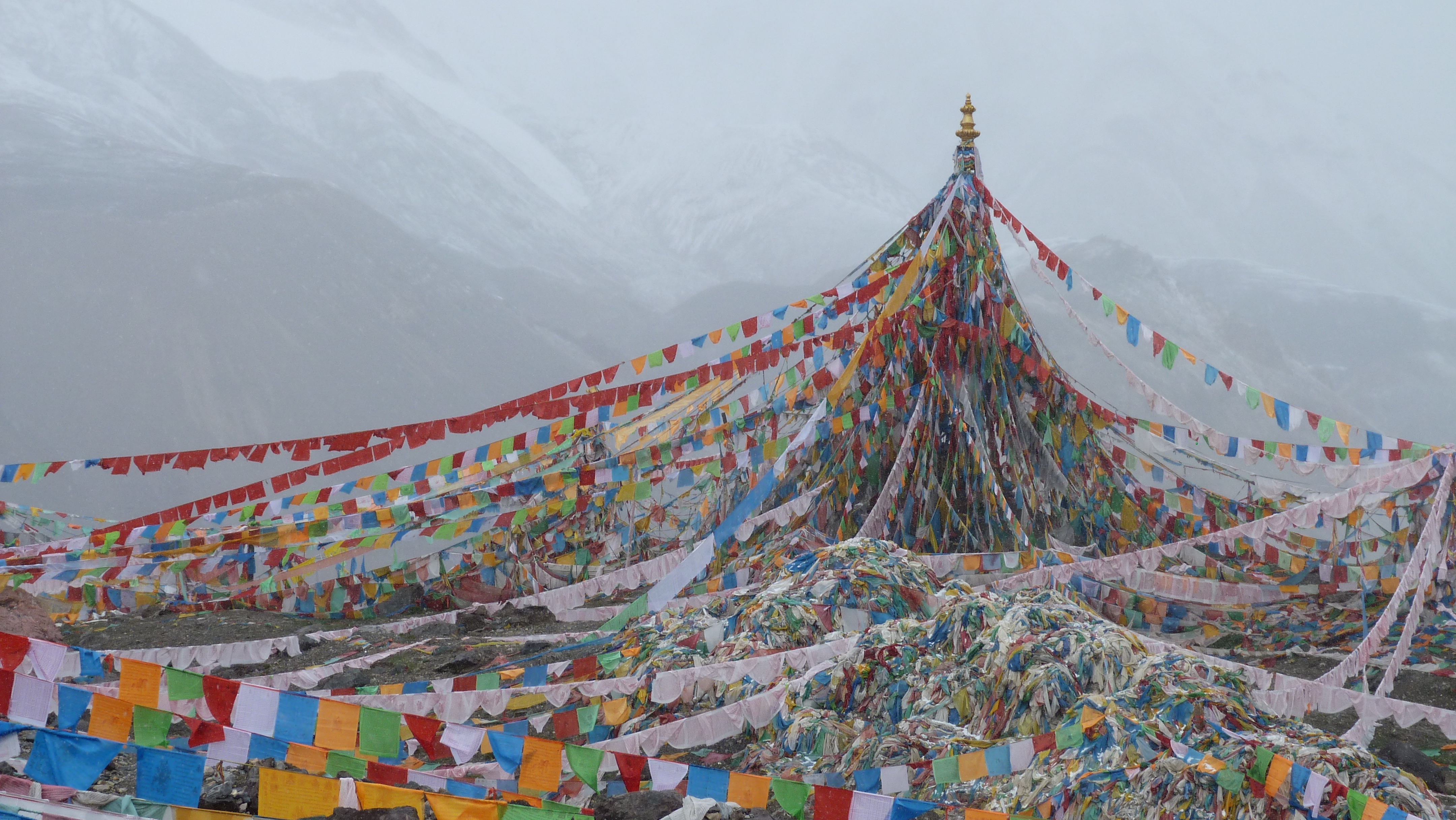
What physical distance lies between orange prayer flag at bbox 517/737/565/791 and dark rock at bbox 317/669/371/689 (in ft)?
10.0

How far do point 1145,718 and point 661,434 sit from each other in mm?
5927

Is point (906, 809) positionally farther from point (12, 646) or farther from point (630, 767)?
point (12, 646)

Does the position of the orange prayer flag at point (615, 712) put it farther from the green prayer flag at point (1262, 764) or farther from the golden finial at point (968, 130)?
the golden finial at point (968, 130)

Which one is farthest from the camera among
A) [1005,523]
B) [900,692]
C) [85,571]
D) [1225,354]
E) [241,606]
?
[1225,354]

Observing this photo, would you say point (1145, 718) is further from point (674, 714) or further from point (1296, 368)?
point (1296, 368)

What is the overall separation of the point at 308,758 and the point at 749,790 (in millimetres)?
1739

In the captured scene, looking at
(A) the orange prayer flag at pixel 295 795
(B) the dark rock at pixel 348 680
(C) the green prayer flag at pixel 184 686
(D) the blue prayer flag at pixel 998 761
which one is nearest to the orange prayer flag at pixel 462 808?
(A) the orange prayer flag at pixel 295 795

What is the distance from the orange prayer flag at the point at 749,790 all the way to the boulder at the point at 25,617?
214 inches

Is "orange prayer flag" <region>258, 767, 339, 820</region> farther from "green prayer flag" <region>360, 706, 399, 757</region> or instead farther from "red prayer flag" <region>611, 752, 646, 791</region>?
"red prayer flag" <region>611, 752, 646, 791</region>

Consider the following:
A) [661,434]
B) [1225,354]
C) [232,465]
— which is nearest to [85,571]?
[661,434]

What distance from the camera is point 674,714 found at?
6.69 metres

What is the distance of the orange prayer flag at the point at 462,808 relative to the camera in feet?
14.2

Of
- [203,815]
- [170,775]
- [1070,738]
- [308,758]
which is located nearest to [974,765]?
[1070,738]

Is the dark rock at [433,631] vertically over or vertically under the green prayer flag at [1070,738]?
over
